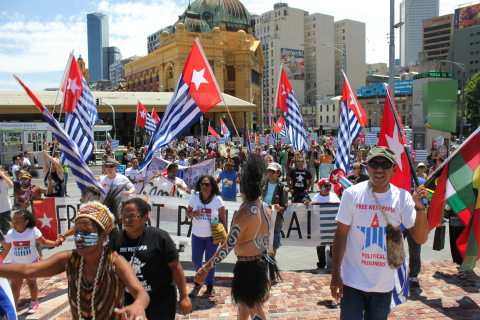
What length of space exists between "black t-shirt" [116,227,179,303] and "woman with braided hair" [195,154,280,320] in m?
0.51

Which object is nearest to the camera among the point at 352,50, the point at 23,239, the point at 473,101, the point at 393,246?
the point at 393,246

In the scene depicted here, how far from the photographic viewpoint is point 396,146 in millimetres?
4867

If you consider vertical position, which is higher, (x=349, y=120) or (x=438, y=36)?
(x=438, y=36)

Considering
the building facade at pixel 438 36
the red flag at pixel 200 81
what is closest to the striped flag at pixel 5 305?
the red flag at pixel 200 81

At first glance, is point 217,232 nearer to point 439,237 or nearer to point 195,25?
point 439,237

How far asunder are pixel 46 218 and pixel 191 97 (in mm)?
3192

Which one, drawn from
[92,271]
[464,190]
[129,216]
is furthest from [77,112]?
[464,190]

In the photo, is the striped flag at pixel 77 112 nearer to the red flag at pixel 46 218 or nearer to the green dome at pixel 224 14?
the red flag at pixel 46 218

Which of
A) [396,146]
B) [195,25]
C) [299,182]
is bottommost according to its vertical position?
[299,182]

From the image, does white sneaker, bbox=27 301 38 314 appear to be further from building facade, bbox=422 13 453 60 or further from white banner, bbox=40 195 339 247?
building facade, bbox=422 13 453 60

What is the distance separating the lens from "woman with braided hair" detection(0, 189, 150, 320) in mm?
2664

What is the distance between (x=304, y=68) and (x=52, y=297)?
394 feet

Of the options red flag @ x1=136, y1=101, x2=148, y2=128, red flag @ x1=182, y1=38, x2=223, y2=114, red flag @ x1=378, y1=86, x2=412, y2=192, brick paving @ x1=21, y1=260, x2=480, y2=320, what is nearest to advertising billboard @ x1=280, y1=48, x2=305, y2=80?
red flag @ x1=136, y1=101, x2=148, y2=128

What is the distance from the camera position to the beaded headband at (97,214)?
2.70 metres
